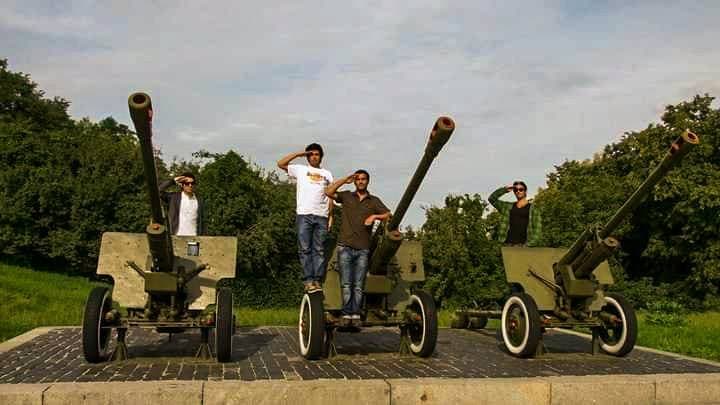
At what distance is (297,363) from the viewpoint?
7617 millimetres

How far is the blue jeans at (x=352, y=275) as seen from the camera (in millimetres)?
7934

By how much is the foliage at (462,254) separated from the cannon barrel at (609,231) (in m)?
10.7

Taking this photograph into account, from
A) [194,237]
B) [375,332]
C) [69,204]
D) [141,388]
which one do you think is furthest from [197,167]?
[141,388]

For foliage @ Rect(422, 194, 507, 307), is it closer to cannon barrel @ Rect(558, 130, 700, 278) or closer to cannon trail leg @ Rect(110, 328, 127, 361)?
cannon barrel @ Rect(558, 130, 700, 278)

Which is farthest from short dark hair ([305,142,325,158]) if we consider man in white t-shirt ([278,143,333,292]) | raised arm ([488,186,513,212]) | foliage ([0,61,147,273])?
foliage ([0,61,147,273])

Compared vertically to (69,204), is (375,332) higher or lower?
lower

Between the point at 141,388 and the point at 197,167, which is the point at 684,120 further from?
the point at 141,388

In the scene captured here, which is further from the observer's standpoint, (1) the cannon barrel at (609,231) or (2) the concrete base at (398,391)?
(1) the cannon barrel at (609,231)

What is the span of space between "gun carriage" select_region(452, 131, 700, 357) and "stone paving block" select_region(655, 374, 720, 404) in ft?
6.02

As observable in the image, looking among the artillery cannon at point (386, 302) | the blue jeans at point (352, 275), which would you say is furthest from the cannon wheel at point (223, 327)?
the blue jeans at point (352, 275)

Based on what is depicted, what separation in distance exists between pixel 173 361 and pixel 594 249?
5.23 metres

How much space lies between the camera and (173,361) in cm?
→ 763

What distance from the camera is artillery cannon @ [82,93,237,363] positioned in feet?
23.6

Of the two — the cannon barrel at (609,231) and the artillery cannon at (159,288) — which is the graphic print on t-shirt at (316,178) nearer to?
the artillery cannon at (159,288)
